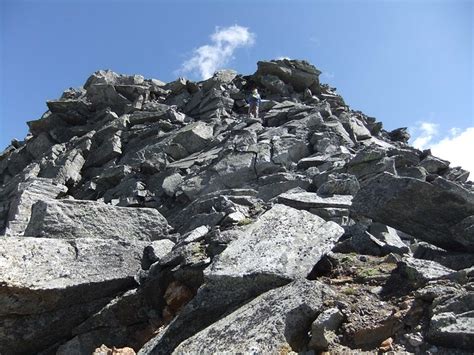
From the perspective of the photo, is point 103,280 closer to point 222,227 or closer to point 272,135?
point 222,227

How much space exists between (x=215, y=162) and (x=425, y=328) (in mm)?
18558

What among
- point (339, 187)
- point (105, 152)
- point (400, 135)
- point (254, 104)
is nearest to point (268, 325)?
point (339, 187)

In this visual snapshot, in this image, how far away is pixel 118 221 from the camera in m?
12.3

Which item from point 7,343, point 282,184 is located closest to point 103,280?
point 7,343

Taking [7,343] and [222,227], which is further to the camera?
[222,227]

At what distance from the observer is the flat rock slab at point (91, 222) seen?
37.6ft

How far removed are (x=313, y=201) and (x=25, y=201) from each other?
11510 mm

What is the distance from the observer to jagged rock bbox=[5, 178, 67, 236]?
17016 mm

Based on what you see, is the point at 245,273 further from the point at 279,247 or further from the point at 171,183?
the point at 171,183

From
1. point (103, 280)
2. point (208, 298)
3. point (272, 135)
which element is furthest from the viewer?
point (272, 135)

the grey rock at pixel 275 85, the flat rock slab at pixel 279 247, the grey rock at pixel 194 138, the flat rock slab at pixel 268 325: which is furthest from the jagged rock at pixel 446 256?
the grey rock at pixel 275 85

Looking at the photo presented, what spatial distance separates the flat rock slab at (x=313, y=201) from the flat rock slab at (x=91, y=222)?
435 centimetres

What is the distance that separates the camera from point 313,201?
15.1 metres

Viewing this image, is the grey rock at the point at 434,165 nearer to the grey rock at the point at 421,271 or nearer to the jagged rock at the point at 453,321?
the grey rock at the point at 421,271
